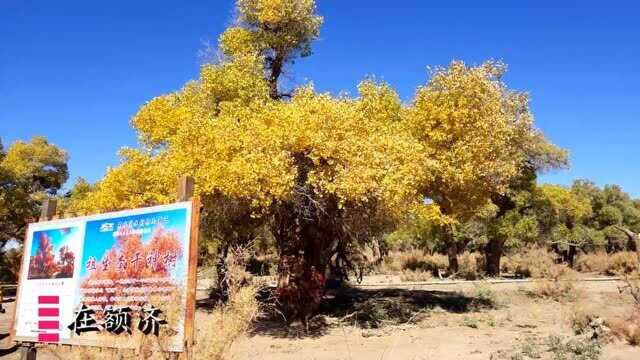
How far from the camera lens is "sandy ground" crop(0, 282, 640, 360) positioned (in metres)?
12.6

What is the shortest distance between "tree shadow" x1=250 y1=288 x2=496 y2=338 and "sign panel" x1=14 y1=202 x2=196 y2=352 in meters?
7.81

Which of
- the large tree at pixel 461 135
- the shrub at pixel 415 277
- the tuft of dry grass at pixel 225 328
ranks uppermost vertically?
the large tree at pixel 461 135

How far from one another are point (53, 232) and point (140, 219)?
2.18 m

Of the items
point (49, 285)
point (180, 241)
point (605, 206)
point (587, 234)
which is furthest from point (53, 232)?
point (605, 206)

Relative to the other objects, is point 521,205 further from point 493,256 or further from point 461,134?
point 461,134

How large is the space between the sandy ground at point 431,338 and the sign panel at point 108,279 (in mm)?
3368

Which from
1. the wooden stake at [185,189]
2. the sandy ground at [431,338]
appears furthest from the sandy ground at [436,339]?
the wooden stake at [185,189]

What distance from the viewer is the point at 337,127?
15.5 m

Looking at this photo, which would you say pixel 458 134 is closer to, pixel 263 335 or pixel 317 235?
pixel 317 235

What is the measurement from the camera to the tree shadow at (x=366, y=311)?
1656 centimetres

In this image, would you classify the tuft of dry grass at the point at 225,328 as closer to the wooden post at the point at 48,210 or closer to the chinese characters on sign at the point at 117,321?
the chinese characters on sign at the point at 117,321

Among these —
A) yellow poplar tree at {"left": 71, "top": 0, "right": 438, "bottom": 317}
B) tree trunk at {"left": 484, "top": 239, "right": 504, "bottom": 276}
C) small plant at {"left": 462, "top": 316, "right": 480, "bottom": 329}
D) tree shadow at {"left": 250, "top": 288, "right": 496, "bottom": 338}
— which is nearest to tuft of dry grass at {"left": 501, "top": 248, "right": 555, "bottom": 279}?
tree trunk at {"left": 484, "top": 239, "right": 504, "bottom": 276}

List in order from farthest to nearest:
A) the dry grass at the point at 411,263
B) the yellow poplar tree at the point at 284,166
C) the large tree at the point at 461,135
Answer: the dry grass at the point at 411,263
the large tree at the point at 461,135
the yellow poplar tree at the point at 284,166

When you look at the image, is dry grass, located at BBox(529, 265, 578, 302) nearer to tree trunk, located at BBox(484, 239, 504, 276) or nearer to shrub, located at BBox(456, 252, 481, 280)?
tree trunk, located at BBox(484, 239, 504, 276)
